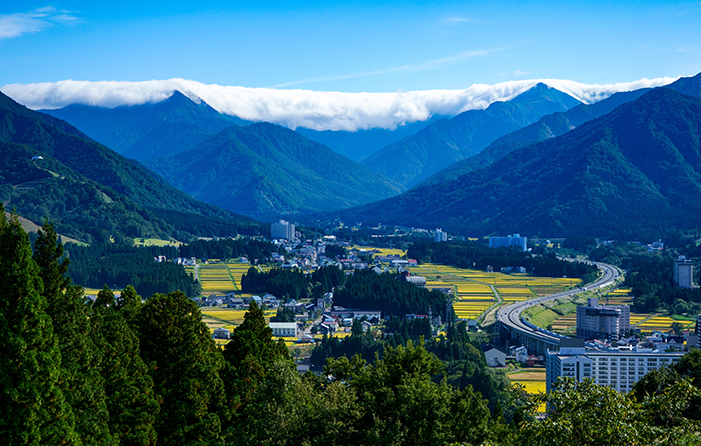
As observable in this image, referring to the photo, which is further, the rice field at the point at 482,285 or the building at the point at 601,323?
the rice field at the point at 482,285

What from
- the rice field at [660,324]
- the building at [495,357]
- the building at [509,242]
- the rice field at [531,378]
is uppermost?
the building at [509,242]

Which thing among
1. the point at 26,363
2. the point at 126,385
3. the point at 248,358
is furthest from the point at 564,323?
the point at 26,363

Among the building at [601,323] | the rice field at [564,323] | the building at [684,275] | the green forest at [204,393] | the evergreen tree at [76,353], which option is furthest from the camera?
the building at [684,275]

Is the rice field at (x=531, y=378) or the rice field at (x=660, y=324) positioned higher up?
the rice field at (x=660, y=324)

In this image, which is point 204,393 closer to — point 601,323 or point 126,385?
point 126,385

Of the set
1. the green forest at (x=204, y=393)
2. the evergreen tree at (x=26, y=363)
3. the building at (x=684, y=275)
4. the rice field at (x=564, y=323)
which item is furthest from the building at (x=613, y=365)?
the building at (x=684, y=275)

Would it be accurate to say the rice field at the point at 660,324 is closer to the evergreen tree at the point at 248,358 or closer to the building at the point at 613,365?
the building at the point at 613,365

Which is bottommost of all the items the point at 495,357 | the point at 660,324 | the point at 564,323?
the point at 495,357
